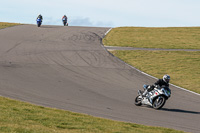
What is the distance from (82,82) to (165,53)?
16.3m

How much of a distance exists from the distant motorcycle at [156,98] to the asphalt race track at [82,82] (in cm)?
32

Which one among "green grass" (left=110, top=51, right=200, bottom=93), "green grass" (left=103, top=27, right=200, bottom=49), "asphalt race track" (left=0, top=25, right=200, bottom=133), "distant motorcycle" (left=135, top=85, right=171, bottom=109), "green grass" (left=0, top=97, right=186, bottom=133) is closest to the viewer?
"green grass" (left=0, top=97, right=186, bottom=133)

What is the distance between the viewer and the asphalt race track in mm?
14305

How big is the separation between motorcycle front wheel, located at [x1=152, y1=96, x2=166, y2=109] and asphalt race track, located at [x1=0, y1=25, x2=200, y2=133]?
0.27 m

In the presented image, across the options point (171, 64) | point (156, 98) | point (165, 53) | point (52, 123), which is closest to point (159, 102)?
point (156, 98)

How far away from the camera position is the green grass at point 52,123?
902 centimetres

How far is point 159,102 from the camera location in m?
16.1

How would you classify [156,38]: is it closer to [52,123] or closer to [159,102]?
[159,102]

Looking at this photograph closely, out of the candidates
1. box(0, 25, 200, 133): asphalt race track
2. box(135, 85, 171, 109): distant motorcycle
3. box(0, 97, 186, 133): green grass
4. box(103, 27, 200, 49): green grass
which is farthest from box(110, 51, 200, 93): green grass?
box(0, 97, 186, 133): green grass

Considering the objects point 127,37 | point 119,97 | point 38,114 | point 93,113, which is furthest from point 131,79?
point 127,37

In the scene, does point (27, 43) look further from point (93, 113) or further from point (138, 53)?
point (93, 113)

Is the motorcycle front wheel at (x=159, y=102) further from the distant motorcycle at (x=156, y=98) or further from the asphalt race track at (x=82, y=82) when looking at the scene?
the asphalt race track at (x=82, y=82)

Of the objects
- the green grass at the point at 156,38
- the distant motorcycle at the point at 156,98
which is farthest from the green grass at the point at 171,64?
the distant motorcycle at the point at 156,98

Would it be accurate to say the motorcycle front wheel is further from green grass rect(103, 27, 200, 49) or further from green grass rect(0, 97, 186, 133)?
green grass rect(103, 27, 200, 49)
